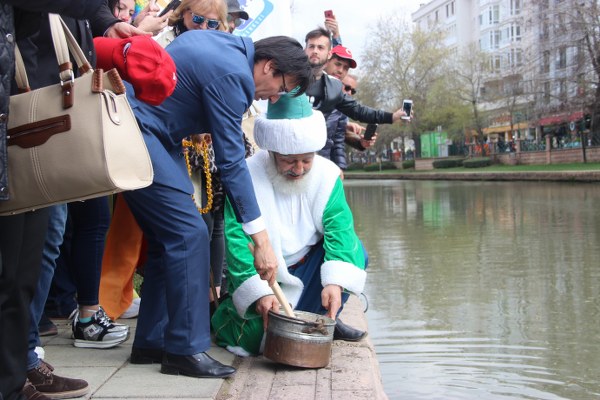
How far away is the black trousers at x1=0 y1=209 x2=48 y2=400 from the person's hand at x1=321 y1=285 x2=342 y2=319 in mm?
1678

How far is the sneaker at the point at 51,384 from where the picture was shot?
292 centimetres

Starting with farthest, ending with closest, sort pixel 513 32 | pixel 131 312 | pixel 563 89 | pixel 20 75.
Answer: pixel 513 32 → pixel 563 89 → pixel 131 312 → pixel 20 75

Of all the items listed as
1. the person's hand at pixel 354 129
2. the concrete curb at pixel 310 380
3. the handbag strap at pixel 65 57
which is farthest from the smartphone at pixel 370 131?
the handbag strap at pixel 65 57

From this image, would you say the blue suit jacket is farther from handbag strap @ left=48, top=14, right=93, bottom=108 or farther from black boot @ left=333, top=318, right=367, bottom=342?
black boot @ left=333, top=318, right=367, bottom=342

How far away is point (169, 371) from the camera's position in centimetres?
335

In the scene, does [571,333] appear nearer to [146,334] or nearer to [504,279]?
[504,279]

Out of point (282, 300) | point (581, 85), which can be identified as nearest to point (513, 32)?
point (581, 85)

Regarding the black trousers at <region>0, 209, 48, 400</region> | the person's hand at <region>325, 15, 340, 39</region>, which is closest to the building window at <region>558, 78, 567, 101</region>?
the person's hand at <region>325, 15, 340, 39</region>

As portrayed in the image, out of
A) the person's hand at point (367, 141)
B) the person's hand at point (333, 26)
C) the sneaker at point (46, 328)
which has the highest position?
the person's hand at point (333, 26)

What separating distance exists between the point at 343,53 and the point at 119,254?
8.94 feet

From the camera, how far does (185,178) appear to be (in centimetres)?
350

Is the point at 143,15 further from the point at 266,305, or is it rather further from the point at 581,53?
the point at 581,53

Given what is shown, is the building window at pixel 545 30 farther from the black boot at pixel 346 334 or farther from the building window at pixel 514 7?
the black boot at pixel 346 334

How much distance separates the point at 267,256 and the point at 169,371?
648mm
